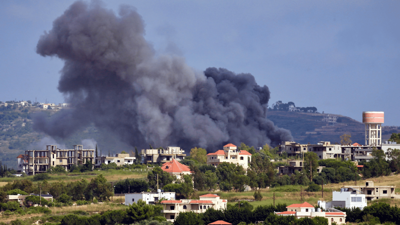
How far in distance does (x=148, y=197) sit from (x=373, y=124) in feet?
163

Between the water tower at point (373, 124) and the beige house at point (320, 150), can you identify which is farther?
the water tower at point (373, 124)

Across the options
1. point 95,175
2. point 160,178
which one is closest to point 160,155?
point 95,175

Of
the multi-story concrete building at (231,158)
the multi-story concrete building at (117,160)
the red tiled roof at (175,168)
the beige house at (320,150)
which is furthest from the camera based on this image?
the beige house at (320,150)

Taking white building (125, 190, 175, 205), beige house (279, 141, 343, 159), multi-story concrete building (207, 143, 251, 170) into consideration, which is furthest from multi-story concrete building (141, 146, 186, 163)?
white building (125, 190, 175, 205)

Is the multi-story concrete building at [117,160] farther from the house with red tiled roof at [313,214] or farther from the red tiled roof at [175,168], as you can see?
the house with red tiled roof at [313,214]

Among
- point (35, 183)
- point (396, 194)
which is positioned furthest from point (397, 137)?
point (35, 183)

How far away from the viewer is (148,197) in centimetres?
6150

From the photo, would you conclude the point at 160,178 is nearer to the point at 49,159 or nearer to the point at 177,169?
the point at 177,169

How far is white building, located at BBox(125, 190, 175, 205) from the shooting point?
61.2 metres

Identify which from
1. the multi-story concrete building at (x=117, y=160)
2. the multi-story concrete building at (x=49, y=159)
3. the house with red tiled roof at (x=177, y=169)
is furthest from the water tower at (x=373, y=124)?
the multi-story concrete building at (x=49, y=159)

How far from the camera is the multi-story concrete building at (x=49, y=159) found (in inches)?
3428

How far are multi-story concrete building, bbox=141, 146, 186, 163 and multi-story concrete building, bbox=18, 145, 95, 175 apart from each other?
25.7 ft

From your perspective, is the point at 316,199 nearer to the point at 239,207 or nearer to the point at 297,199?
the point at 297,199

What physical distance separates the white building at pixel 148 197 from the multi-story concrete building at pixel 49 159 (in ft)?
93.6
